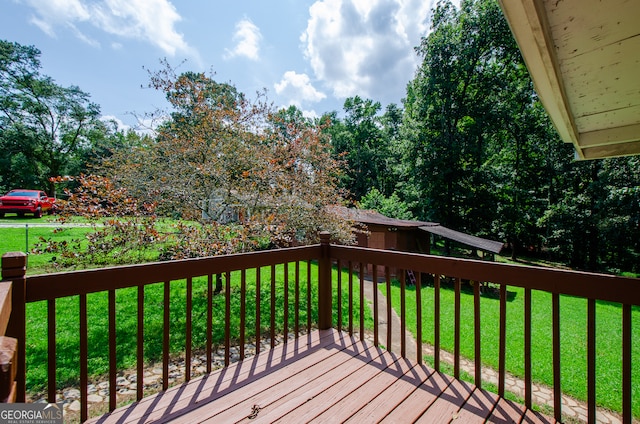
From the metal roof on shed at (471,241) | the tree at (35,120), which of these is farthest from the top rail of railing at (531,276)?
the tree at (35,120)

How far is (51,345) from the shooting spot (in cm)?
158

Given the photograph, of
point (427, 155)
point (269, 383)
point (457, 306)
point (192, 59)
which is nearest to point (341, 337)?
point (269, 383)

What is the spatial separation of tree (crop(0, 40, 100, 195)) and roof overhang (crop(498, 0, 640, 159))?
2614 centimetres

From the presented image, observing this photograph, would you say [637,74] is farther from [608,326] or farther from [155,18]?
[608,326]

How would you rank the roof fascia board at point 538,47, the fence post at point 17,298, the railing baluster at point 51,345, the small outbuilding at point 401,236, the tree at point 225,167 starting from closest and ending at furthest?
the roof fascia board at point 538,47 → the fence post at point 17,298 → the railing baluster at point 51,345 → the tree at point 225,167 → the small outbuilding at point 401,236

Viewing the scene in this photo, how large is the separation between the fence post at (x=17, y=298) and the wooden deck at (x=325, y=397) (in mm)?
533

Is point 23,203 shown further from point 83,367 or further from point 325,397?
point 325,397

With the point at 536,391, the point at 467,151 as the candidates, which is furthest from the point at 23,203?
the point at 467,151

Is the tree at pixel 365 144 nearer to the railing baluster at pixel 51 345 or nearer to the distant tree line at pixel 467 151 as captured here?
the distant tree line at pixel 467 151

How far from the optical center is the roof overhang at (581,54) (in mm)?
1113

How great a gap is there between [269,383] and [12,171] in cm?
2573

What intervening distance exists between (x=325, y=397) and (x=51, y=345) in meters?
1.70

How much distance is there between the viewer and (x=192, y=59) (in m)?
6.24

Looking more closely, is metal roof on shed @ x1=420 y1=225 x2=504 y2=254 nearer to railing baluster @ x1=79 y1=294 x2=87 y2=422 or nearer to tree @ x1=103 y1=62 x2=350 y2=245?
tree @ x1=103 y1=62 x2=350 y2=245
